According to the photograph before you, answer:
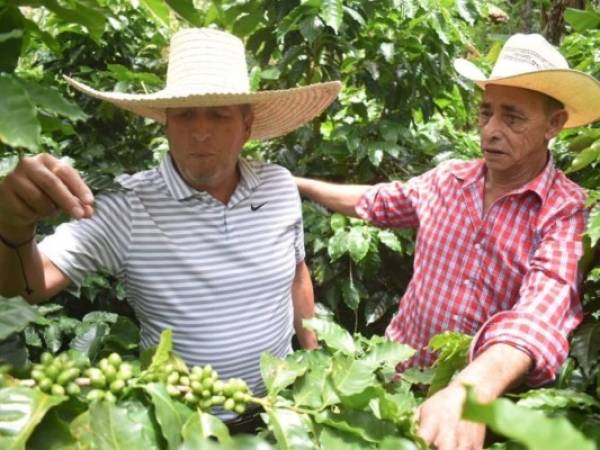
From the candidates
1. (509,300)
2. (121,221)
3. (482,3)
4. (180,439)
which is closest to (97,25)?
(180,439)

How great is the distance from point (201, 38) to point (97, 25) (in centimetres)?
104

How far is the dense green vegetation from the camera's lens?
2.78ft

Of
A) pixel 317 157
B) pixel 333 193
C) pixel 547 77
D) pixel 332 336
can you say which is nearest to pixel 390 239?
pixel 333 193

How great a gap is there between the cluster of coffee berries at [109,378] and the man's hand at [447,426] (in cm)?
51

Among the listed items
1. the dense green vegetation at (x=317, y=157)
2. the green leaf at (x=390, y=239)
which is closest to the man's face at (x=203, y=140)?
the dense green vegetation at (x=317, y=157)

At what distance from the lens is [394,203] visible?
2277 millimetres

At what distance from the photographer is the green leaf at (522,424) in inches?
16.9

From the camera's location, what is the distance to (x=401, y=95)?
3.05m

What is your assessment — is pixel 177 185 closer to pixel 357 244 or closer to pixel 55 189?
pixel 55 189

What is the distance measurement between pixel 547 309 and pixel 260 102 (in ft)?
3.56

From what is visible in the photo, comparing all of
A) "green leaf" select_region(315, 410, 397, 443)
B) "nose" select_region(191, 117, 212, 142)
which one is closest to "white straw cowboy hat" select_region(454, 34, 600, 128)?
"nose" select_region(191, 117, 212, 142)

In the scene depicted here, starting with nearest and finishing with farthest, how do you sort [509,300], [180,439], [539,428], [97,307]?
1. [539,428]
2. [180,439]
3. [509,300]
4. [97,307]

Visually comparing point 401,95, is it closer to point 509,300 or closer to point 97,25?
point 509,300

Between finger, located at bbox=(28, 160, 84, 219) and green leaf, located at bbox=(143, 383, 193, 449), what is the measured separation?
38 cm
